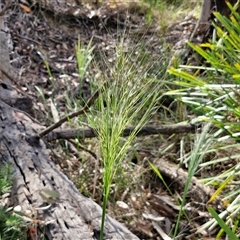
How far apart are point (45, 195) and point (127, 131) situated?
0.84 meters

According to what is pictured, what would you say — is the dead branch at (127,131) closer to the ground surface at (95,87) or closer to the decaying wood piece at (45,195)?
the ground surface at (95,87)

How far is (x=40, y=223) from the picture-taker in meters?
1.80

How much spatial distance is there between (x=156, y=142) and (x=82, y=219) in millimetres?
→ 1537

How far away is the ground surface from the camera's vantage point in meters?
2.65

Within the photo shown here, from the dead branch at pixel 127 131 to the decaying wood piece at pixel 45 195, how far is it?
0.24 metres

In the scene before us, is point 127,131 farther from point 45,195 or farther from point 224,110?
point 45,195

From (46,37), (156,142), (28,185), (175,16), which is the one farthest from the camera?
(175,16)

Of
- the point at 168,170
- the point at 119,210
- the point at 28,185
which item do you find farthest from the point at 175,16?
the point at 28,185

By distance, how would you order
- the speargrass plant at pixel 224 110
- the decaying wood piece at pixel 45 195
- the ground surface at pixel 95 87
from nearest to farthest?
the decaying wood piece at pixel 45 195 < the speargrass plant at pixel 224 110 < the ground surface at pixel 95 87

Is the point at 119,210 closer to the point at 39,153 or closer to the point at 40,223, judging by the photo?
the point at 39,153

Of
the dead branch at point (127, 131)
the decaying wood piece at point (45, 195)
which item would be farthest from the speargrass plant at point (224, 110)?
the decaying wood piece at point (45, 195)

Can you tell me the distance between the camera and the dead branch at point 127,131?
270 centimetres

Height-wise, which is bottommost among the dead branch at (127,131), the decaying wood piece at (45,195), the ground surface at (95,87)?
the ground surface at (95,87)

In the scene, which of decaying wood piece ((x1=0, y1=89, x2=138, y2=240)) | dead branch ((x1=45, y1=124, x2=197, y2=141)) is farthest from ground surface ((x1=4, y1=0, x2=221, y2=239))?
decaying wood piece ((x1=0, y1=89, x2=138, y2=240))
